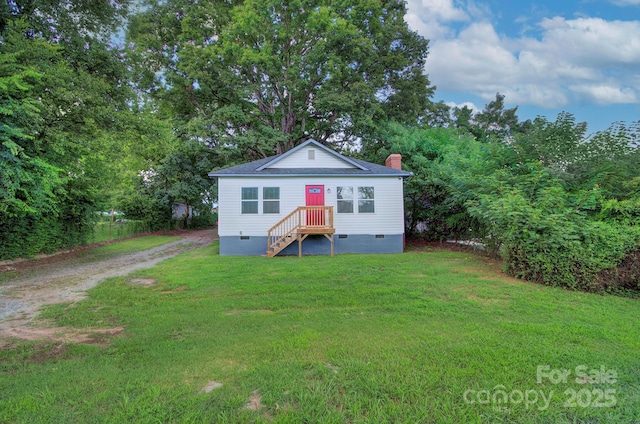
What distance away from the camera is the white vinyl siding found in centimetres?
1261

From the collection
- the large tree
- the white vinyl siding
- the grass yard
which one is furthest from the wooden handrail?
the large tree

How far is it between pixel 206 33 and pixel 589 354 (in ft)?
78.7

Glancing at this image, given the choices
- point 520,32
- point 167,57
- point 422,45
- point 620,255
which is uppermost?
point 422,45

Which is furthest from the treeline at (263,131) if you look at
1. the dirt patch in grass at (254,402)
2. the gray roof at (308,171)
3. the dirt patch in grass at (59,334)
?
the dirt patch in grass at (254,402)

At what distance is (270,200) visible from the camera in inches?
502

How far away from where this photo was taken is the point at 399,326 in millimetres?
4164

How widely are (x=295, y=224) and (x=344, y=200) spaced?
7.39ft

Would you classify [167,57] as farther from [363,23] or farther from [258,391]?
[258,391]

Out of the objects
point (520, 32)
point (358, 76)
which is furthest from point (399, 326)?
point (358, 76)

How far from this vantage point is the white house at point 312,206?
41.1ft

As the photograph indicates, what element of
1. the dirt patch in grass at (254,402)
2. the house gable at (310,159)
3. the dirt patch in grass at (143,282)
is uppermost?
the house gable at (310,159)

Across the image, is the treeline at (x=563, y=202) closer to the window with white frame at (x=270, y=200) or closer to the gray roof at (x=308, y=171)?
the gray roof at (x=308, y=171)

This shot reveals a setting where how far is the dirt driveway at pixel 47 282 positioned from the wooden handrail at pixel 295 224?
413cm

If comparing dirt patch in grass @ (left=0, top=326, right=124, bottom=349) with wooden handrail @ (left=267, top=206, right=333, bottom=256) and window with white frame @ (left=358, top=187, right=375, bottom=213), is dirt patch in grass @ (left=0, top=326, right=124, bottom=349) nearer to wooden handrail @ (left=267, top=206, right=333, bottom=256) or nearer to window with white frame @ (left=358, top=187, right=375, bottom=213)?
wooden handrail @ (left=267, top=206, right=333, bottom=256)
